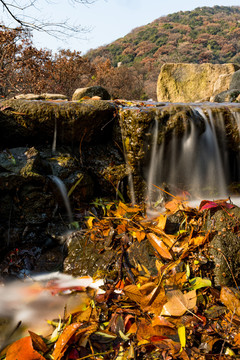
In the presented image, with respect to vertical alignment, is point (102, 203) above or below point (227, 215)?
below

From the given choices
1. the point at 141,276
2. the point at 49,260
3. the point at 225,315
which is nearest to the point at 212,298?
the point at 225,315

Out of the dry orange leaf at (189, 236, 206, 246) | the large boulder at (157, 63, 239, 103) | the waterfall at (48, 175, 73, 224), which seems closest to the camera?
the dry orange leaf at (189, 236, 206, 246)

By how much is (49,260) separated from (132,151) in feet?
6.42

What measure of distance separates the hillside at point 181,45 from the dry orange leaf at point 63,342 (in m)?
35.5

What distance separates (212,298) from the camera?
1.56 meters

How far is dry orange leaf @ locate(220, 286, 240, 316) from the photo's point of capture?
4.65 ft

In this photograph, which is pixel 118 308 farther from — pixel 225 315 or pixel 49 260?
pixel 49 260

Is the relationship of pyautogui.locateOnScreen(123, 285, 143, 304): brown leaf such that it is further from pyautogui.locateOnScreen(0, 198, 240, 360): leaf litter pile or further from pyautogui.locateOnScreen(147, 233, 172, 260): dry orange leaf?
pyautogui.locateOnScreen(147, 233, 172, 260): dry orange leaf

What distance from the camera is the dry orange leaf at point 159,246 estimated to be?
184 cm

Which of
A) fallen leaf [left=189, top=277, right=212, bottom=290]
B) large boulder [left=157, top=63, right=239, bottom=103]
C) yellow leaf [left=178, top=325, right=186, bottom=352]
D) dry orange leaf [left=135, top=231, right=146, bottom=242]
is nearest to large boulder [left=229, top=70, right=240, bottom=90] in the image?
large boulder [left=157, top=63, right=239, bottom=103]

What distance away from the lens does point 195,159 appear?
401 cm

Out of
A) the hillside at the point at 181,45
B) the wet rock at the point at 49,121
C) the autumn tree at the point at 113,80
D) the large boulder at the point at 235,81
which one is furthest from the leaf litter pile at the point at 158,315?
the hillside at the point at 181,45

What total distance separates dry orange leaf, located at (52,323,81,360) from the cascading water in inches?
90.4

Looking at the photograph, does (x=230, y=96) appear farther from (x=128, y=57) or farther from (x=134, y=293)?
(x=128, y=57)
